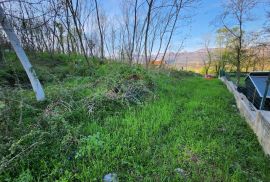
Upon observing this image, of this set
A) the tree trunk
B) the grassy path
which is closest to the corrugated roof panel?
the grassy path

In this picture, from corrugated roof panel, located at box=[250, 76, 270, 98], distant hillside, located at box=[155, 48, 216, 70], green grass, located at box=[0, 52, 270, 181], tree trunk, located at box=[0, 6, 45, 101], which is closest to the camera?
green grass, located at box=[0, 52, 270, 181]

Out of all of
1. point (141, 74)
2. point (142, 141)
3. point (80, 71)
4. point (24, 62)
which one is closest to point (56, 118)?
point (142, 141)

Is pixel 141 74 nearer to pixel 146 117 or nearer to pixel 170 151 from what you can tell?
pixel 146 117

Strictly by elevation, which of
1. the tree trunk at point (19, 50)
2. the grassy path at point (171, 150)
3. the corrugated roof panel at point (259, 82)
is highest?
the tree trunk at point (19, 50)

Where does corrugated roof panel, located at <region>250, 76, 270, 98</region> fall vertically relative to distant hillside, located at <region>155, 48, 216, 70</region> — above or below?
below

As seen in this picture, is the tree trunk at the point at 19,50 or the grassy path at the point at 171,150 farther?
the tree trunk at the point at 19,50

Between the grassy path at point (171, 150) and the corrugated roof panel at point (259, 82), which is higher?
the corrugated roof panel at point (259, 82)

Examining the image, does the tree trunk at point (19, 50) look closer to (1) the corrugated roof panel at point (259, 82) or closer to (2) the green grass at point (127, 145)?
(2) the green grass at point (127, 145)

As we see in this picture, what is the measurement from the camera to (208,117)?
12.3 ft

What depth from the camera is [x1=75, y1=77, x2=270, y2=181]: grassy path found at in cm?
193

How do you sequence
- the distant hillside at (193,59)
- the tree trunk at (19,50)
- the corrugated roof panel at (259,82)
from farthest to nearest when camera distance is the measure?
the distant hillside at (193,59) < the corrugated roof panel at (259,82) < the tree trunk at (19,50)

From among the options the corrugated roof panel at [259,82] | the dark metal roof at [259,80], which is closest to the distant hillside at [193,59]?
the dark metal roof at [259,80]

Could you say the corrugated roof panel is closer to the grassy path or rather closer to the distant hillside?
the grassy path

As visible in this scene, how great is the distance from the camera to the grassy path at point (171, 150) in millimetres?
1931
